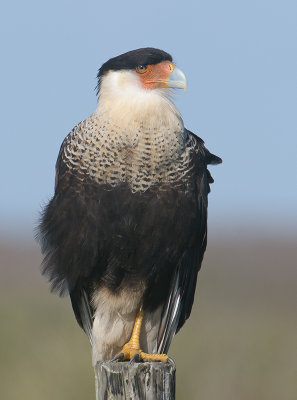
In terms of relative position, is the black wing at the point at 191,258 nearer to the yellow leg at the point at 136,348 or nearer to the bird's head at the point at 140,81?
the yellow leg at the point at 136,348

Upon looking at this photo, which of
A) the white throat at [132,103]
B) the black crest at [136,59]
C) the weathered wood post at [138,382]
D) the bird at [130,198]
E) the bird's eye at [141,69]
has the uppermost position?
the black crest at [136,59]

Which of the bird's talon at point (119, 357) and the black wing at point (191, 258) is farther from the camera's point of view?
the black wing at point (191, 258)

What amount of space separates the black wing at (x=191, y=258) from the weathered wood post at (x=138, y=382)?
1.10 metres

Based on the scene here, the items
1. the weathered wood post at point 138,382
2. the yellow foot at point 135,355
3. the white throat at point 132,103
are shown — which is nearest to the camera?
the weathered wood post at point 138,382

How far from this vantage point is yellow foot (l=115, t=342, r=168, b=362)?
17.3 feet

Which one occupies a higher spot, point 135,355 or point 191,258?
point 191,258

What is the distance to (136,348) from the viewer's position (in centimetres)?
562

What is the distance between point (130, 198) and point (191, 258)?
557 mm

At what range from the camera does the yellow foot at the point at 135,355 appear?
528 cm

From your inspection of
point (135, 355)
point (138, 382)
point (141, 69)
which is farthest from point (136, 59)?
Answer: point (138, 382)

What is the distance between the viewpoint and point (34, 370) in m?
7.65

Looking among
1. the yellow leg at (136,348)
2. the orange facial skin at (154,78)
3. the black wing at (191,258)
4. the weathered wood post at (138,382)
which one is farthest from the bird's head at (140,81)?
the weathered wood post at (138,382)

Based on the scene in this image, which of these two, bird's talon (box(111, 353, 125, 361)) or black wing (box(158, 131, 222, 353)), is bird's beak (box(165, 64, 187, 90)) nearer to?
black wing (box(158, 131, 222, 353))

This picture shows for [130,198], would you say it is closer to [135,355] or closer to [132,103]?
[132,103]
